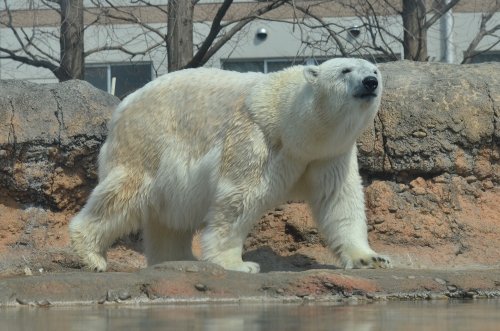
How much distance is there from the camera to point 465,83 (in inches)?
382

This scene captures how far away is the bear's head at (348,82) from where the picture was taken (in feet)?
24.9

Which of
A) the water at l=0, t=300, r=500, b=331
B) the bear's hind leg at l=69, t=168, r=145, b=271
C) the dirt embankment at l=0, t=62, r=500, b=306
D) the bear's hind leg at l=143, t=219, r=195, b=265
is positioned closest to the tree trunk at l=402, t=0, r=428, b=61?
the dirt embankment at l=0, t=62, r=500, b=306

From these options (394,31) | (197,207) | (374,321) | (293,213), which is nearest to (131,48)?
(394,31)

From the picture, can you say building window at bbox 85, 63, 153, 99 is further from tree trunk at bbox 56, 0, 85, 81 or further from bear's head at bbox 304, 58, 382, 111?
bear's head at bbox 304, 58, 382, 111

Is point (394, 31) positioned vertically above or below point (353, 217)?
above

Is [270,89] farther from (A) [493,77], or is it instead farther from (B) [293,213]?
(A) [493,77]

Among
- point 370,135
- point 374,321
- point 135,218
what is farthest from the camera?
point 370,135

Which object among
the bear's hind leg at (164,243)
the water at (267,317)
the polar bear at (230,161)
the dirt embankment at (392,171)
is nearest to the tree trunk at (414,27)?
the dirt embankment at (392,171)

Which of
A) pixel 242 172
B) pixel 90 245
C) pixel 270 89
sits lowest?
pixel 90 245

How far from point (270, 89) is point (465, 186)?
7.92ft

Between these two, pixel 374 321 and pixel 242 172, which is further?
pixel 242 172

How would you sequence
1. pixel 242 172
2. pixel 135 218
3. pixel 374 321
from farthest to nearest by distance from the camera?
pixel 135 218 < pixel 242 172 < pixel 374 321

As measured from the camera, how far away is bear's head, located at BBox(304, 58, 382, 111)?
7590 mm

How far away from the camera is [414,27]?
12.6 m
